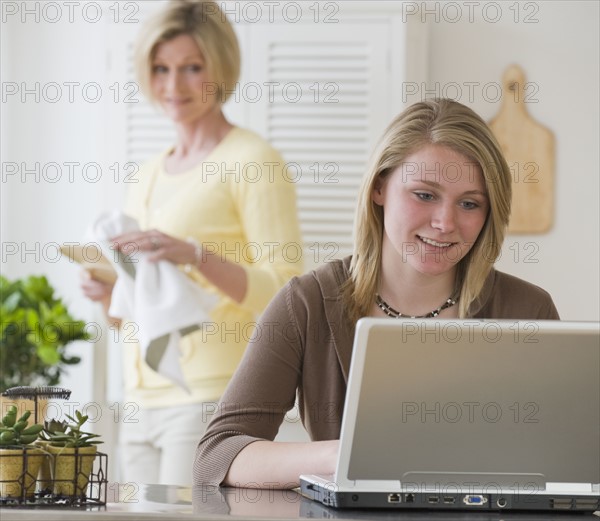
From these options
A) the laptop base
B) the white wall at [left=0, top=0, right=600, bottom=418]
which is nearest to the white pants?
the white wall at [left=0, top=0, right=600, bottom=418]

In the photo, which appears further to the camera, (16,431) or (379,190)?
(379,190)

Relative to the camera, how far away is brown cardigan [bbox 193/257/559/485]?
6.08 feet

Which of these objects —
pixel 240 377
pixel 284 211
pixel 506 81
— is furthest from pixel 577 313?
pixel 240 377

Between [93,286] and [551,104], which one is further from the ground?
[551,104]

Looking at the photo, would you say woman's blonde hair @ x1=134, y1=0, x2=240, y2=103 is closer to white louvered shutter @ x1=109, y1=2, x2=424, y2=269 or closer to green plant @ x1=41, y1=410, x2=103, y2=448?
white louvered shutter @ x1=109, y1=2, x2=424, y2=269

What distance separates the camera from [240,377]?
73.9 inches

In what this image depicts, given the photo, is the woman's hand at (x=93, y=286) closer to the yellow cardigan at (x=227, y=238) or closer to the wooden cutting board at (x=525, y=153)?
the yellow cardigan at (x=227, y=238)

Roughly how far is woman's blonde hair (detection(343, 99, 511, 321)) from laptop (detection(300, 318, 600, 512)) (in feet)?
1.89

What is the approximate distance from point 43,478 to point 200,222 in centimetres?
139

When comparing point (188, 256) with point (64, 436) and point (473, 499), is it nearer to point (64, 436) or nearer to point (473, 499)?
point (64, 436)

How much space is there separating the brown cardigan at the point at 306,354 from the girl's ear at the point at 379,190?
0.14m

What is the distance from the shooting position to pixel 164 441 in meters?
2.71

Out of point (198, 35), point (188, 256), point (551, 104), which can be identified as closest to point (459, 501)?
point (188, 256)

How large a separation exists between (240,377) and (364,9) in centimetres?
176
